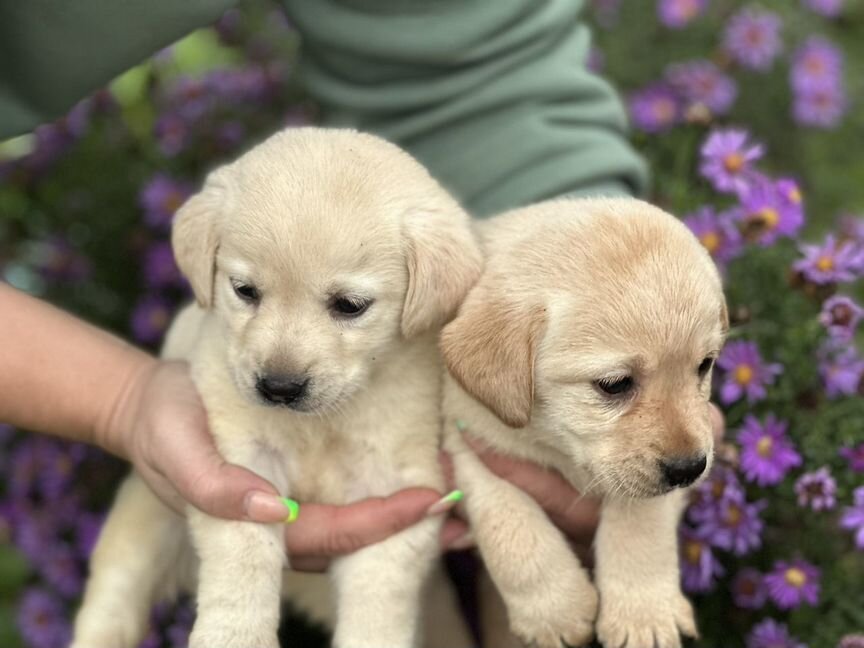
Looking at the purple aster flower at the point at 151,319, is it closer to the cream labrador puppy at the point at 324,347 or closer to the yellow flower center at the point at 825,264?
the cream labrador puppy at the point at 324,347

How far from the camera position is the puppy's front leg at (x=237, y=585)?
2.51 meters

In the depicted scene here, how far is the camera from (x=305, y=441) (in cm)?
274

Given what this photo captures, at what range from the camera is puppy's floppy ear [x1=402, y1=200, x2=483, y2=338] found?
8.38 feet

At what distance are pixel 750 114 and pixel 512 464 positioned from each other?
2.47m

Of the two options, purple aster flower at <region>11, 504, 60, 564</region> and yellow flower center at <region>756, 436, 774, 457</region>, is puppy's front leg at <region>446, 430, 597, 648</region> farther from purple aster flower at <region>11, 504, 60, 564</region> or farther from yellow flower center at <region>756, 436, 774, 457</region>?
purple aster flower at <region>11, 504, 60, 564</region>

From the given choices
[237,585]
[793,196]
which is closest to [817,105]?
[793,196]

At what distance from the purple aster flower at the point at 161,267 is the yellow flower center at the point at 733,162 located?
1.92 m

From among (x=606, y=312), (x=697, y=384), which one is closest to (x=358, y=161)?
(x=606, y=312)

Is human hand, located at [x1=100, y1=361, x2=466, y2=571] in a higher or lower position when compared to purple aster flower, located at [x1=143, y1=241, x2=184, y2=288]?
higher

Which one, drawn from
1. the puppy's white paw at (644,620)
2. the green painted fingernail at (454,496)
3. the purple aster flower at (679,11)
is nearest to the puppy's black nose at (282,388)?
the green painted fingernail at (454,496)

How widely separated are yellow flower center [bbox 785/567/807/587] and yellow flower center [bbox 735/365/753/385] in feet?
1.71

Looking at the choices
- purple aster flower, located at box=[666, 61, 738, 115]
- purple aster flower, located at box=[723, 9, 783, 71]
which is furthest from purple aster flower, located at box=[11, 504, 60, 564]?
purple aster flower, located at box=[723, 9, 783, 71]

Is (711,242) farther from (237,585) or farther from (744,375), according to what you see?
(237,585)

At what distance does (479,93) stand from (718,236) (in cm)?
88
